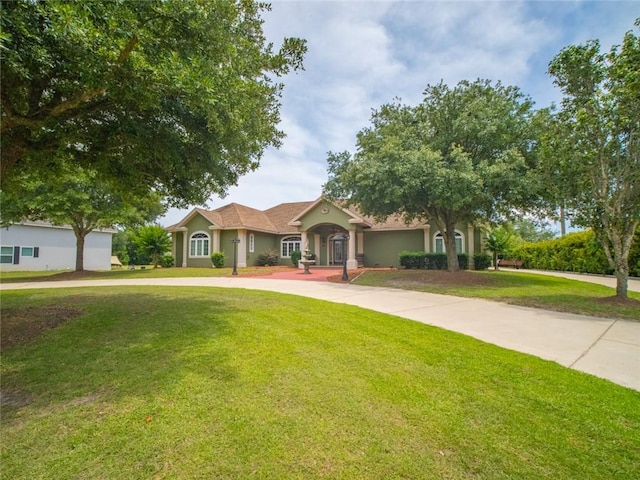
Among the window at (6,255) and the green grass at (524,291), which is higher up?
the window at (6,255)

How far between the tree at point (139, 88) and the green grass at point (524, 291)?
8.32m

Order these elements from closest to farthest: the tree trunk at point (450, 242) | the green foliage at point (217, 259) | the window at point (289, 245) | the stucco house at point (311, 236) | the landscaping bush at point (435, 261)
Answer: the tree trunk at point (450, 242) < the landscaping bush at point (435, 261) < the stucco house at point (311, 236) < the green foliage at point (217, 259) < the window at point (289, 245)

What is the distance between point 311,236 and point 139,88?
21.1 meters

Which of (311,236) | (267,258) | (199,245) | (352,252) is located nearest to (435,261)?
(352,252)

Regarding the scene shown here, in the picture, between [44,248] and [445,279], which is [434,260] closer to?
[445,279]

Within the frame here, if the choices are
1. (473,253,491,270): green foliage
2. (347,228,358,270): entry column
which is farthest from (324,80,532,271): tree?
(347,228,358,270): entry column

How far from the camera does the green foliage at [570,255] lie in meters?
17.4

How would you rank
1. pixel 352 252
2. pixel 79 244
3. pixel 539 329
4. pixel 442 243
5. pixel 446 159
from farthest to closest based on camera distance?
pixel 352 252, pixel 442 243, pixel 79 244, pixel 446 159, pixel 539 329

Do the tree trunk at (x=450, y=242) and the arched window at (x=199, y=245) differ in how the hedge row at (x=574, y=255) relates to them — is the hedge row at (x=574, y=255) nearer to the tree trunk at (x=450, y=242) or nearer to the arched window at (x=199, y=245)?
the tree trunk at (x=450, y=242)

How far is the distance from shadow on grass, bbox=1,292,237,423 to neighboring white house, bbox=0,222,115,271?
22666 millimetres

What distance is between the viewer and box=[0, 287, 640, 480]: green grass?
2334mm

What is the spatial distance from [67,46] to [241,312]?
5.32m

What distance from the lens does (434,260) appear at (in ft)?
64.8

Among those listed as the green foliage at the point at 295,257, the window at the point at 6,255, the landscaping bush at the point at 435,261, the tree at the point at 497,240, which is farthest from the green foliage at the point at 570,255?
the window at the point at 6,255
